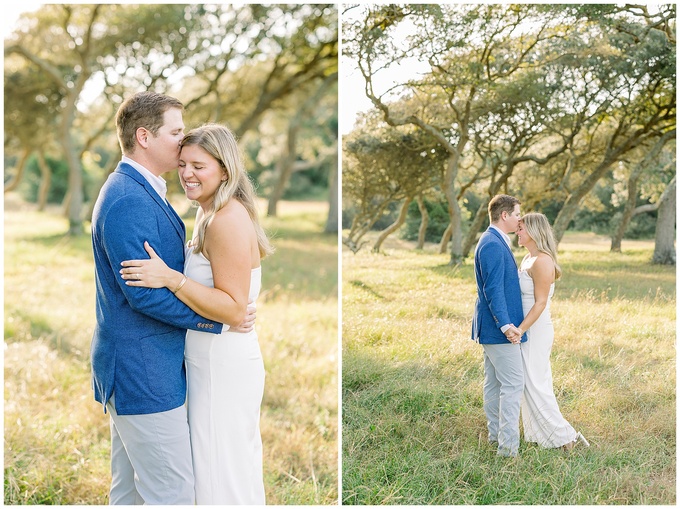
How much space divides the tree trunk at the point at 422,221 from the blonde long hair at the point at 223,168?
Answer: 4.38ft

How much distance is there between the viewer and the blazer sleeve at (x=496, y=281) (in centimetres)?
318

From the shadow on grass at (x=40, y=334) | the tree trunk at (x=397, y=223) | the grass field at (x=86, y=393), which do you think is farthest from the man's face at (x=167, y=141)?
the shadow on grass at (x=40, y=334)

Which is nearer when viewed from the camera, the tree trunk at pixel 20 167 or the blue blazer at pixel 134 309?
the blue blazer at pixel 134 309

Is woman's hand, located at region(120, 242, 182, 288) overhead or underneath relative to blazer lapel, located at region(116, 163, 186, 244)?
underneath

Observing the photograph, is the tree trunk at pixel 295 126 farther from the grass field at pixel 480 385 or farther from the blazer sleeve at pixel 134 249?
the blazer sleeve at pixel 134 249

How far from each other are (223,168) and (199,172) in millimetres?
95

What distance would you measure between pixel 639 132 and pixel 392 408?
202 cm

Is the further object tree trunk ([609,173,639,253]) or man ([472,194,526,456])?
tree trunk ([609,173,639,253])

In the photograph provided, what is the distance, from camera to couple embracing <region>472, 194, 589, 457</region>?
3.22m

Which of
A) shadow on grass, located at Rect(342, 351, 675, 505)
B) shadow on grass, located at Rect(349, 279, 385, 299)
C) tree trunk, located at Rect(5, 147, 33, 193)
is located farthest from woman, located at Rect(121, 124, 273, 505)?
tree trunk, located at Rect(5, 147, 33, 193)

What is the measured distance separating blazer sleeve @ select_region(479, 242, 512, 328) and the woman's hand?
1.62 metres

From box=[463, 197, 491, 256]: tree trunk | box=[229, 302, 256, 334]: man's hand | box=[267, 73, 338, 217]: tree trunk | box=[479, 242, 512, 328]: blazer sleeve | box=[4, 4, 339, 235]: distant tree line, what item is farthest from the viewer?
box=[267, 73, 338, 217]: tree trunk

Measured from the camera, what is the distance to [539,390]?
332 cm

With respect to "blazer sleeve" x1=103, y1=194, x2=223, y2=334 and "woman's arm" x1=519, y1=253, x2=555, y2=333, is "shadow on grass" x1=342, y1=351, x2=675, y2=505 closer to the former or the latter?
"woman's arm" x1=519, y1=253, x2=555, y2=333
